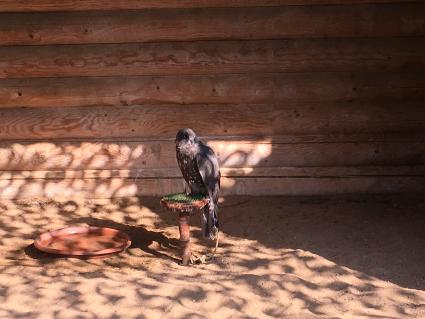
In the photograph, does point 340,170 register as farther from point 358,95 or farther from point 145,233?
point 145,233

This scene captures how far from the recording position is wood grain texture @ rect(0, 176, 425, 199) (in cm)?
770

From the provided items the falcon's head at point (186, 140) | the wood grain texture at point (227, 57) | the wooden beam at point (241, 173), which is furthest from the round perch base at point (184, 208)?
the wood grain texture at point (227, 57)

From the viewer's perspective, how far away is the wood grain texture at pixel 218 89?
24.5ft

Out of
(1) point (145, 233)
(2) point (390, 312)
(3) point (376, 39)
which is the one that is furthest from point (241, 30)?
(2) point (390, 312)

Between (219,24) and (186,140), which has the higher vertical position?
(219,24)

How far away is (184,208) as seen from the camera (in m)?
6.06

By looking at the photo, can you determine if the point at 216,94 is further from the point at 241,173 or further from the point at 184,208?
the point at 184,208

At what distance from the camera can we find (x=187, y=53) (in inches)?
291

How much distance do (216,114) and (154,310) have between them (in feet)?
9.66

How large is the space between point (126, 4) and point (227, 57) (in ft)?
3.74

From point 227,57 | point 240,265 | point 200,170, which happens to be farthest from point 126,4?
point 240,265

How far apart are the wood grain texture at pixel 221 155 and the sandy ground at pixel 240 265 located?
1.25 feet

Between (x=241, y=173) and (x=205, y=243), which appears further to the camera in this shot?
(x=241, y=173)

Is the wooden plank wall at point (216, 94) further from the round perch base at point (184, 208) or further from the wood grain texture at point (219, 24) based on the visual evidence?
the round perch base at point (184, 208)
